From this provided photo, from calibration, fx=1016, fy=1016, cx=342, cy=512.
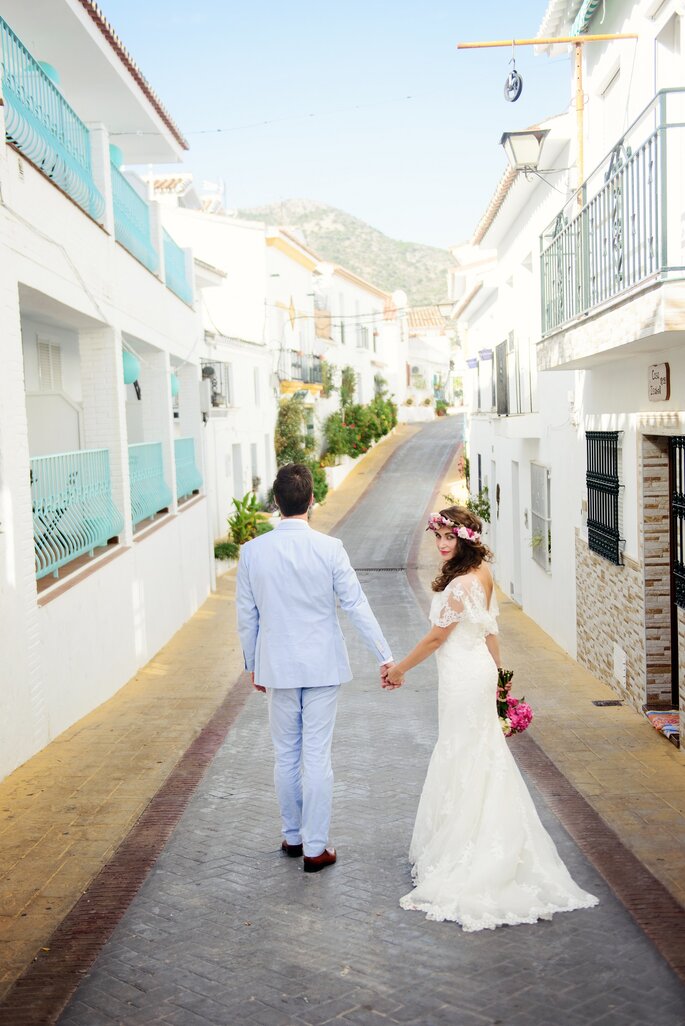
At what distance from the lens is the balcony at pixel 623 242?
6727mm

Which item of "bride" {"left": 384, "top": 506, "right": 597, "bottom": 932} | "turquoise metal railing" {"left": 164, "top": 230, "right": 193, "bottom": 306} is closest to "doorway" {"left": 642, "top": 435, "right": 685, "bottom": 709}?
"bride" {"left": 384, "top": 506, "right": 597, "bottom": 932}

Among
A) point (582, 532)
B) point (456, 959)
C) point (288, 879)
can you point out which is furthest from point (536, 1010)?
point (582, 532)

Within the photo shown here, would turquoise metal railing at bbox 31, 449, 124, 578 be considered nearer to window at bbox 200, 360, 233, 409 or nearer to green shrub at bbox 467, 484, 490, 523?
window at bbox 200, 360, 233, 409

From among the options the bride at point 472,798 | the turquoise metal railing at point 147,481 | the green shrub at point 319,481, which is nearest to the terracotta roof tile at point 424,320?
the green shrub at point 319,481

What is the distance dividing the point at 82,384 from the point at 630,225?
660 cm

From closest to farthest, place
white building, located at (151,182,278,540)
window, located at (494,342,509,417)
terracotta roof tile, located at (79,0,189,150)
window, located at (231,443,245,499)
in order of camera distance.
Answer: terracotta roof tile, located at (79,0,189,150), window, located at (494,342,509,417), window, located at (231,443,245,499), white building, located at (151,182,278,540)

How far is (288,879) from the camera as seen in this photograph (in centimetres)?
525

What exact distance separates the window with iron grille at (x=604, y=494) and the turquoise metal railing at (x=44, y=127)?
5958 millimetres

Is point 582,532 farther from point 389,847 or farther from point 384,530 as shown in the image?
point 384,530

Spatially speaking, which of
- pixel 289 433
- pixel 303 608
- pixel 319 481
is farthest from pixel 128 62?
pixel 319 481

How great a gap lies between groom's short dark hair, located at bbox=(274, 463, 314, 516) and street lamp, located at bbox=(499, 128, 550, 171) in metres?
7.71

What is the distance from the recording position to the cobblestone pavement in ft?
12.8

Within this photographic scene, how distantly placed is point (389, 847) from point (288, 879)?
2.23 ft

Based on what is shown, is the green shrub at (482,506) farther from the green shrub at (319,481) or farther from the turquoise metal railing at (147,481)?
the green shrub at (319,481)
